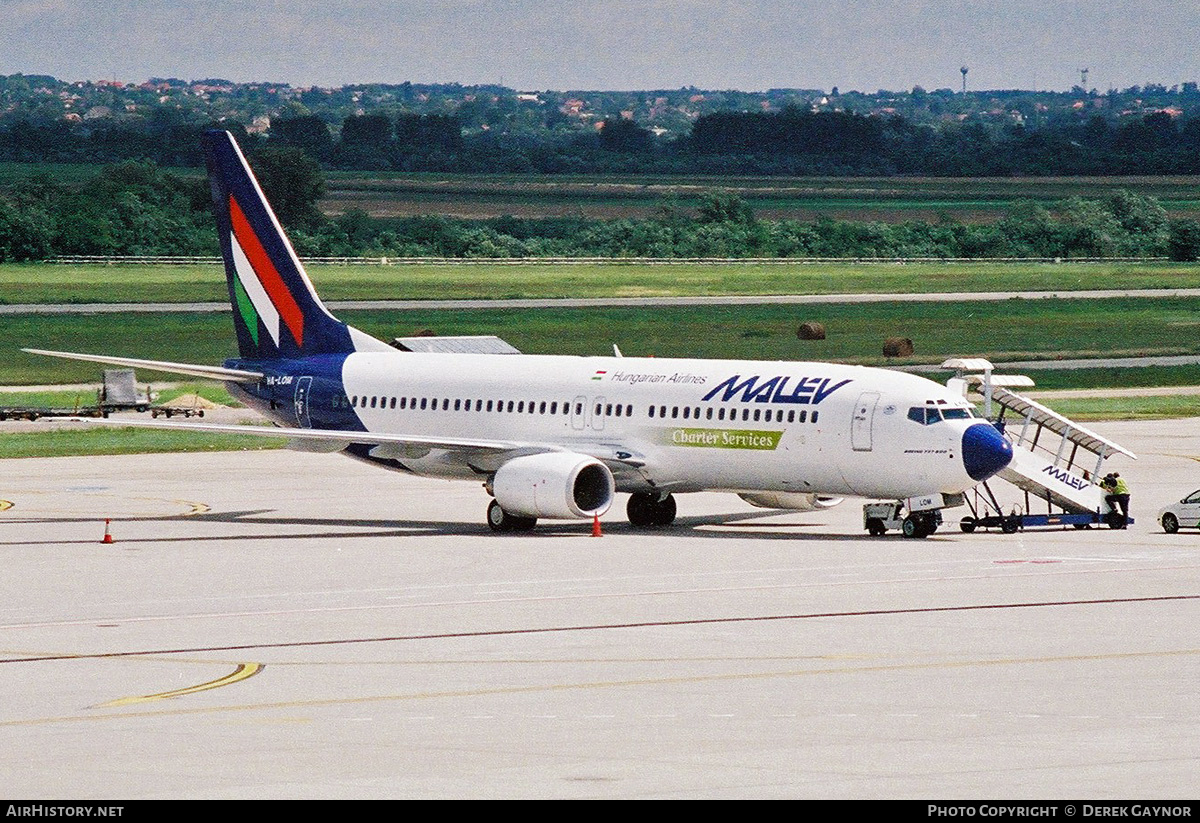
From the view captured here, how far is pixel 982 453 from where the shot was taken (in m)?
48.7

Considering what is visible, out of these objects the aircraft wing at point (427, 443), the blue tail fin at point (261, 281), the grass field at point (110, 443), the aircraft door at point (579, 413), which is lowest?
the grass field at point (110, 443)

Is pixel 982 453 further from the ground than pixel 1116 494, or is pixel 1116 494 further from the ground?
pixel 982 453

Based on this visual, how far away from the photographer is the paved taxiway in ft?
75.8

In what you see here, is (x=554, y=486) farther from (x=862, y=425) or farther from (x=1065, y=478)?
(x=1065, y=478)

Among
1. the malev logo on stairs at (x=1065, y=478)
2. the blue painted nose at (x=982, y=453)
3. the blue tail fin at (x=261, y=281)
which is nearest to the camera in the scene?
the blue painted nose at (x=982, y=453)

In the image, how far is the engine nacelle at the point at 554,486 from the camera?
50875 mm

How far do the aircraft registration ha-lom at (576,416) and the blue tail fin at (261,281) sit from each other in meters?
0.05

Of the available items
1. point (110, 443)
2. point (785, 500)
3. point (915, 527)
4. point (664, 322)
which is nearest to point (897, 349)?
point (664, 322)

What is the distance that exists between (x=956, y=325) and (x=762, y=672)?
96900mm

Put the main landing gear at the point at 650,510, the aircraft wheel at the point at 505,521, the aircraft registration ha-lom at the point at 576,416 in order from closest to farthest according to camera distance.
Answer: the aircraft registration ha-lom at the point at 576,416, the aircraft wheel at the point at 505,521, the main landing gear at the point at 650,510

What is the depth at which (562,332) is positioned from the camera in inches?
4697

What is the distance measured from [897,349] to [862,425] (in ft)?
192

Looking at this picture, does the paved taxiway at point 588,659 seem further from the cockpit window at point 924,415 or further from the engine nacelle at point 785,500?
the cockpit window at point 924,415

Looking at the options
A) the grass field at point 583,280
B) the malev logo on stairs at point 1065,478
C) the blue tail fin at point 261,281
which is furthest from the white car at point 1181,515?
the grass field at point 583,280
